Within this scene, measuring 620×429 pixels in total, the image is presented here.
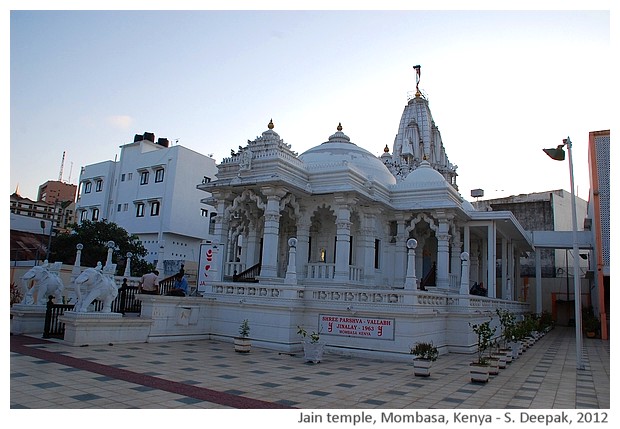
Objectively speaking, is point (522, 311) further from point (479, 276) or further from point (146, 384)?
point (146, 384)

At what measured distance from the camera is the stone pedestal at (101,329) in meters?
12.9

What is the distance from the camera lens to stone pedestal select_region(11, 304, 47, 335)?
1464 centimetres

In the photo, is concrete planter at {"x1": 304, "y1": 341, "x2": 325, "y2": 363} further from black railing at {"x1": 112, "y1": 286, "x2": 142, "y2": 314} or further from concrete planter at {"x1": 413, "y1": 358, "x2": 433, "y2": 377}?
black railing at {"x1": 112, "y1": 286, "x2": 142, "y2": 314}

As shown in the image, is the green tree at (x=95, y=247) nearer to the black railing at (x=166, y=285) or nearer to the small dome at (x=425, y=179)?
the black railing at (x=166, y=285)

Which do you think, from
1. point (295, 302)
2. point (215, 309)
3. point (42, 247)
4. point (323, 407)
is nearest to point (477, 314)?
point (295, 302)

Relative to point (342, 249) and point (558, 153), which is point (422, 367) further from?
point (342, 249)

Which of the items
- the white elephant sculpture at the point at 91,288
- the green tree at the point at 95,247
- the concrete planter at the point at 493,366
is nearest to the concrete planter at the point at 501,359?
the concrete planter at the point at 493,366

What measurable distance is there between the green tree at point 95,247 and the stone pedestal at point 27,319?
17.1 metres

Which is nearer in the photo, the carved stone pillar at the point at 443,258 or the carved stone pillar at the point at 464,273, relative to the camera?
the carved stone pillar at the point at 464,273

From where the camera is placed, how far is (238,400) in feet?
26.5

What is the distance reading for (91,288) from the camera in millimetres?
13547

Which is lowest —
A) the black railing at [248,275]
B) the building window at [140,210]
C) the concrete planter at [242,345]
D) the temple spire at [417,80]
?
the concrete planter at [242,345]

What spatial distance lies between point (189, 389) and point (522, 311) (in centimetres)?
2687

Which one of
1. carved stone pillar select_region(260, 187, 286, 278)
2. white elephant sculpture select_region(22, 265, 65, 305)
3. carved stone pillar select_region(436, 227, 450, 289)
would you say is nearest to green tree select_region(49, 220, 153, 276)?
white elephant sculpture select_region(22, 265, 65, 305)
